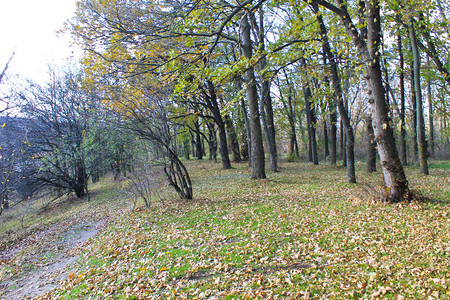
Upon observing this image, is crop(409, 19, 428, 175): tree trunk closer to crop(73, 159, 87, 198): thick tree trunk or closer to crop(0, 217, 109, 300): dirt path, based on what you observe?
crop(0, 217, 109, 300): dirt path

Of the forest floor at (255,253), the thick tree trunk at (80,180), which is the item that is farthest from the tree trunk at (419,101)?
the thick tree trunk at (80,180)

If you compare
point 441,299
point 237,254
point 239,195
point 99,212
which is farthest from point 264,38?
point 441,299

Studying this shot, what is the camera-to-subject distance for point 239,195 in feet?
35.3

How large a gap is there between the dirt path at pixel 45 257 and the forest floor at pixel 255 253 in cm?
4

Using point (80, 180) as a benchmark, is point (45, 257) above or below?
below

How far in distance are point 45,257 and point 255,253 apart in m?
6.55

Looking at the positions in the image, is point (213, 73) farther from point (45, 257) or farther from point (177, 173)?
point (45, 257)

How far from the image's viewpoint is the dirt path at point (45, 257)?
6053 millimetres

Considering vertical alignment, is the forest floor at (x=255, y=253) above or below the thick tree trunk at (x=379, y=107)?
below

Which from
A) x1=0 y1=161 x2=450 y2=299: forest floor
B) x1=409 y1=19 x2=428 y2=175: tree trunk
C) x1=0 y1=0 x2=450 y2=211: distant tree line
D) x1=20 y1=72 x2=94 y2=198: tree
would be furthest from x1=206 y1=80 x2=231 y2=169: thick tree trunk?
x1=409 y1=19 x2=428 y2=175: tree trunk

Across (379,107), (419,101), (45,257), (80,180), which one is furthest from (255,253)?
(80,180)

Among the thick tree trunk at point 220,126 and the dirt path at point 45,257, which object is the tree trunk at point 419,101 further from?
the dirt path at point 45,257

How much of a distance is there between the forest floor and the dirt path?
4 centimetres

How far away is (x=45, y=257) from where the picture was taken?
7980mm
